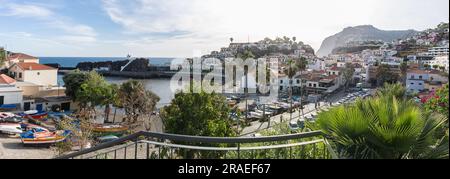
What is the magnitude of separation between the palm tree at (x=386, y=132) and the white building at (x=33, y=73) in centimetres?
3768

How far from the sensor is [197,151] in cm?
325

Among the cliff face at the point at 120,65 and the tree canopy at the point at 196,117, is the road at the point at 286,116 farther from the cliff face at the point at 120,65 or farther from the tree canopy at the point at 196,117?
the cliff face at the point at 120,65

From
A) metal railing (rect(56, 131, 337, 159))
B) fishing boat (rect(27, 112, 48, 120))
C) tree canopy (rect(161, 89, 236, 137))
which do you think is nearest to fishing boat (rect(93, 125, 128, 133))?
fishing boat (rect(27, 112, 48, 120))

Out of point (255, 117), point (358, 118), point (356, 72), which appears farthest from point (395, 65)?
point (358, 118)

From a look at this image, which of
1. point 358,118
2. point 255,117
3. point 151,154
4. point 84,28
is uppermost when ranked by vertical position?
point 84,28

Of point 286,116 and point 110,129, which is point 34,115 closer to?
point 110,129

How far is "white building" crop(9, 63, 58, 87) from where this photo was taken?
35.6 m

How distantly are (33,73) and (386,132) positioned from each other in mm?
39008

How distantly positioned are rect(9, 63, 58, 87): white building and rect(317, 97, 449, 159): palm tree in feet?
124

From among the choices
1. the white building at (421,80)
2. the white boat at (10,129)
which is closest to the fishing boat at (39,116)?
the white boat at (10,129)

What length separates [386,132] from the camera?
2.76 metres

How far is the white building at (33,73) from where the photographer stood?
35.6 m
